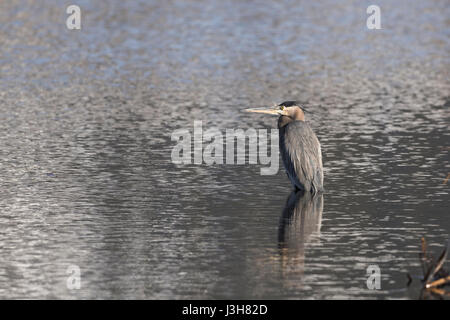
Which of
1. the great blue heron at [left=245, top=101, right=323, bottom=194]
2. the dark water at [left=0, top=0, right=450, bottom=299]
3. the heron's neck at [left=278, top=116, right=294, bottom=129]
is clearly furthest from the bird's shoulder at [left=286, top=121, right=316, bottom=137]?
the dark water at [left=0, top=0, right=450, bottom=299]

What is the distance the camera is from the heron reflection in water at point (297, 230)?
10664 mm

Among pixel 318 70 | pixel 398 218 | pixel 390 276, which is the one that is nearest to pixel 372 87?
pixel 318 70

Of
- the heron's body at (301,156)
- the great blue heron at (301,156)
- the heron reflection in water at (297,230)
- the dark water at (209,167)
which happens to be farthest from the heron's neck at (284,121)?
the heron reflection in water at (297,230)

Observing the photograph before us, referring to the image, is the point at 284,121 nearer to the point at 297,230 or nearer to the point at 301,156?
the point at 301,156

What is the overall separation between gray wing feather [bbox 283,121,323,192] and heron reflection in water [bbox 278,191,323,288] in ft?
0.64

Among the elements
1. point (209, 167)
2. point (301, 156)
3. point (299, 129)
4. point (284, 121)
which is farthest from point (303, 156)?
point (209, 167)

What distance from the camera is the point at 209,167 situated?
16.5m

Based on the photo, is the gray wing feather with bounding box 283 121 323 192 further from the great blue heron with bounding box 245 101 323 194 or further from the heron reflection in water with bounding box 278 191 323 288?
the heron reflection in water with bounding box 278 191 323 288

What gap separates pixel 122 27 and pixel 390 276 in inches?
1090

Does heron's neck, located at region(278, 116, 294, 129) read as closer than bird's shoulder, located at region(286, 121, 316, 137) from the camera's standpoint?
No

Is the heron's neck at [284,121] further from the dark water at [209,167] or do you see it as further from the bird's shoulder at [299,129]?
the dark water at [209,167]

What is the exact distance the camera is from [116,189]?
14664 millimetres

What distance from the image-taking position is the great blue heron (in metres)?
14.6

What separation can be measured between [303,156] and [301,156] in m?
0.03
